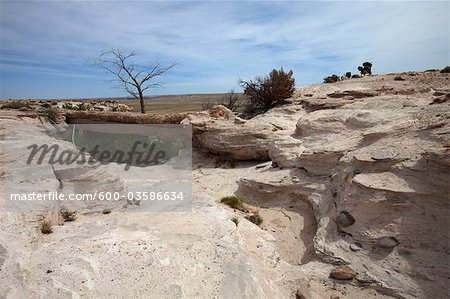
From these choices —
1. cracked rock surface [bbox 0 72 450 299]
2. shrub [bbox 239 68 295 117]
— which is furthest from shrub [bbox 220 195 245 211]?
shrub [bbox 239 68 295 117]

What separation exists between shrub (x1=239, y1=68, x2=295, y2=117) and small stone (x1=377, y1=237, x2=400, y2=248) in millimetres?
9780

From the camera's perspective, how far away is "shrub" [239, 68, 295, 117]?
45.0 feet

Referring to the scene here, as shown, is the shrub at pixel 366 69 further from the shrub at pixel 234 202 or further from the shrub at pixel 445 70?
the shrub at pixel 234 202

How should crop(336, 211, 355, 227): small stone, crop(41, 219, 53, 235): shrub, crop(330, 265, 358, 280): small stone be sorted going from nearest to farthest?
crop(41, 219, 53, 235): shrub
crop(330, 265, 358, 280): small stone
crop(336, 211, 355, 227): small stone

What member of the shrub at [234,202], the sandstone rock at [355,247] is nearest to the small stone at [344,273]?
the sandstone rock at [355,247]

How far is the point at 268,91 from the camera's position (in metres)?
13.9

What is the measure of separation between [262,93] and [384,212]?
10.1 meters

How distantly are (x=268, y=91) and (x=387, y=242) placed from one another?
10.2 metres

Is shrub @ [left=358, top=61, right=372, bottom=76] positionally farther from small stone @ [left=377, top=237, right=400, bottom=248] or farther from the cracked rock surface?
small stone @ [left=377, top=237, right=400, bottom=248]

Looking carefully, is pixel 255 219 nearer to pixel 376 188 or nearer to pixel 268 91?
pixel 376 188

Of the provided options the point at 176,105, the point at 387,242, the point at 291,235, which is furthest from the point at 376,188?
the point at 176,105

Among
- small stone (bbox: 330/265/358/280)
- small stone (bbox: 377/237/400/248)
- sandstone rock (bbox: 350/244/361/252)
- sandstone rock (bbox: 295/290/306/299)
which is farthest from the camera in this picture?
sandstone rock (bbox: 350/244/361/252)

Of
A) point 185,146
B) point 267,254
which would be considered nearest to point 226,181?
point 185,146

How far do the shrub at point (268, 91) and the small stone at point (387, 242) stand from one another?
32.1 ft
